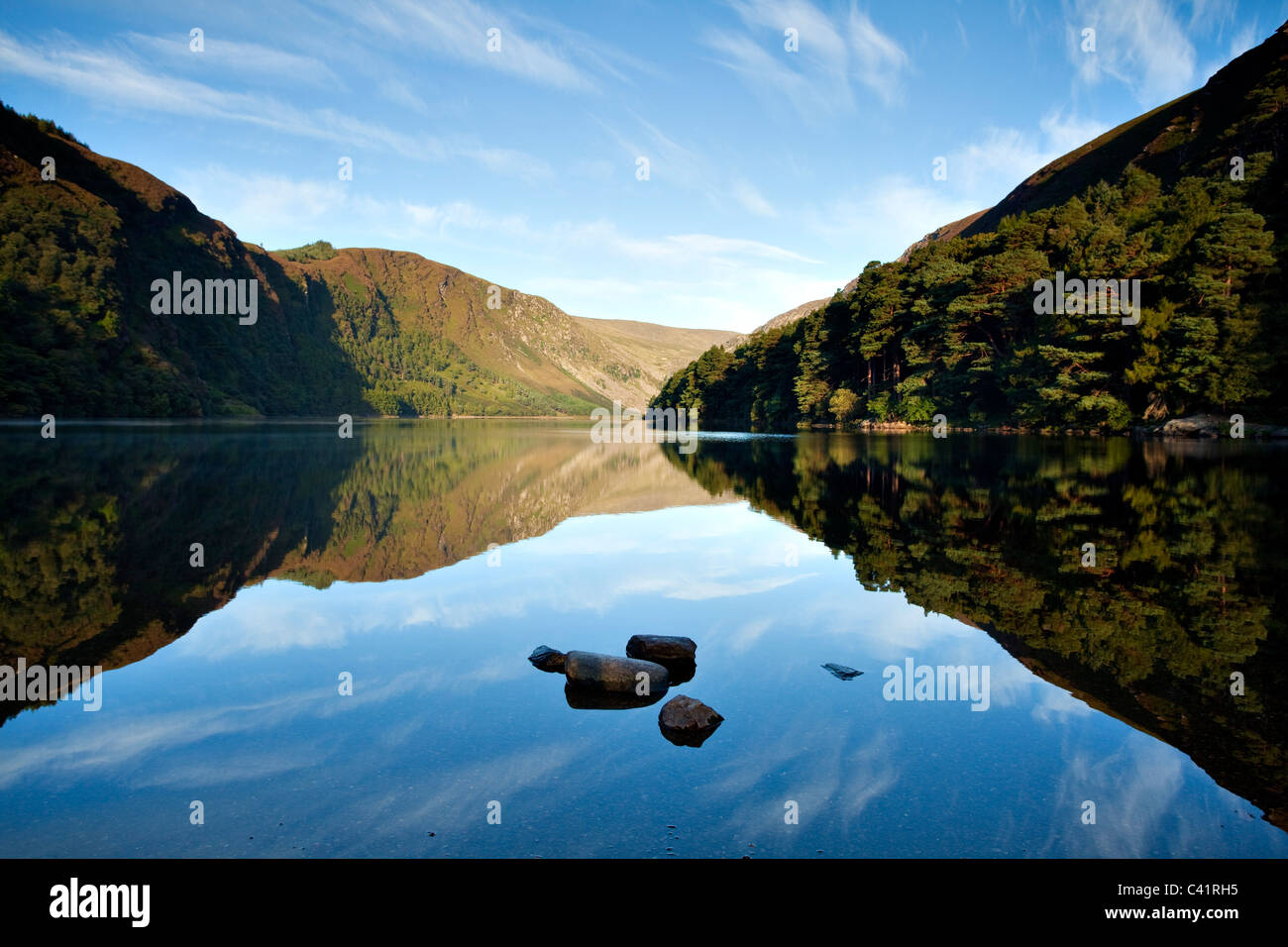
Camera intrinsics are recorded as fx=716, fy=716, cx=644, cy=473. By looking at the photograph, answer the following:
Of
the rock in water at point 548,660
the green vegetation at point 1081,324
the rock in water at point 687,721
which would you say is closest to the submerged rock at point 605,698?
the rock in water at point 687,721

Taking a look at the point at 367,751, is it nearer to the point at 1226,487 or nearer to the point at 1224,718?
the point at 1224,718

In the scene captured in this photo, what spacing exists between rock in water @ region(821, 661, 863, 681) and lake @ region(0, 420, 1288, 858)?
0.19 meters

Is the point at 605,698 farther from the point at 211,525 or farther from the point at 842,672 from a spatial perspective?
the point at 211,525

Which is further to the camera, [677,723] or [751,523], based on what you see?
[751,523]

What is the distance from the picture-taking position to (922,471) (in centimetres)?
3269

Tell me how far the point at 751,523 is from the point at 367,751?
1519cm

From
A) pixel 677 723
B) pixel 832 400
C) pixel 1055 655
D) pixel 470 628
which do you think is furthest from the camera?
pixel 832 400

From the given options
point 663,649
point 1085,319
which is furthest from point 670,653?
point 1085,319

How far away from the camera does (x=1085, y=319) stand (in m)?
55.7

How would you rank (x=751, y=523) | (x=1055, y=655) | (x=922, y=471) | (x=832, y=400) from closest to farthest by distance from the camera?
(x=1055, y=655) < (x=751, y=523) < (x=922, y=471) < (x=832, y=400)

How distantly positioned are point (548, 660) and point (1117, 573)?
34.8 feet

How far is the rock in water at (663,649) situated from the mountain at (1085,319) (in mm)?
55836

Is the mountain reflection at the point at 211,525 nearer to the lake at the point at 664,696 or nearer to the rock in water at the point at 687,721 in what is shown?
the lake at the point at 664,696
